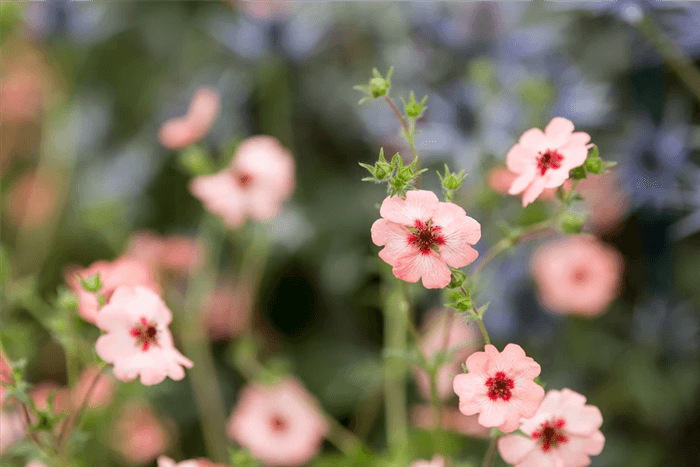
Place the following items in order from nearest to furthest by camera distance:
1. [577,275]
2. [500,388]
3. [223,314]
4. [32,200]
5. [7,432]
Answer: [500,388] < [7,432] < [577,275] < [223,314] < [32,200]

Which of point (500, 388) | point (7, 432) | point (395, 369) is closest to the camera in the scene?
point (500, 388)

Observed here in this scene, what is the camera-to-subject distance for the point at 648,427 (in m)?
0.76

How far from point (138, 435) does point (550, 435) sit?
522 mm

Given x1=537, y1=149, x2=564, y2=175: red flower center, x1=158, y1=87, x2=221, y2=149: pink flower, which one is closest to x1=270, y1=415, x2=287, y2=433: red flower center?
x1=158, y1=87, x2=221, y2=149: pink flower

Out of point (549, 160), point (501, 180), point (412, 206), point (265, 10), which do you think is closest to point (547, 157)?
point (549, 160)

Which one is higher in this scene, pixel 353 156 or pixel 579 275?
pixel 353 156

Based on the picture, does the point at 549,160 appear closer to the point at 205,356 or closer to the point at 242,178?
the point at 242,178

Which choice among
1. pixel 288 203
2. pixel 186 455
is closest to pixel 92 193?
pixel 288 203

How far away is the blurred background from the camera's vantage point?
0.73 meters

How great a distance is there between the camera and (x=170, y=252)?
2.64ft

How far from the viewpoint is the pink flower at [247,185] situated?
0.59m

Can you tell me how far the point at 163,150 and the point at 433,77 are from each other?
478mm

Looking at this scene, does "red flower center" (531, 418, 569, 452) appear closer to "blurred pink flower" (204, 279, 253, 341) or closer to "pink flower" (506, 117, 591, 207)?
"pink flower" (506, 117, 591, 207)

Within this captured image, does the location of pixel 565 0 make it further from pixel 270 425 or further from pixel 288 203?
pixel 270 425
